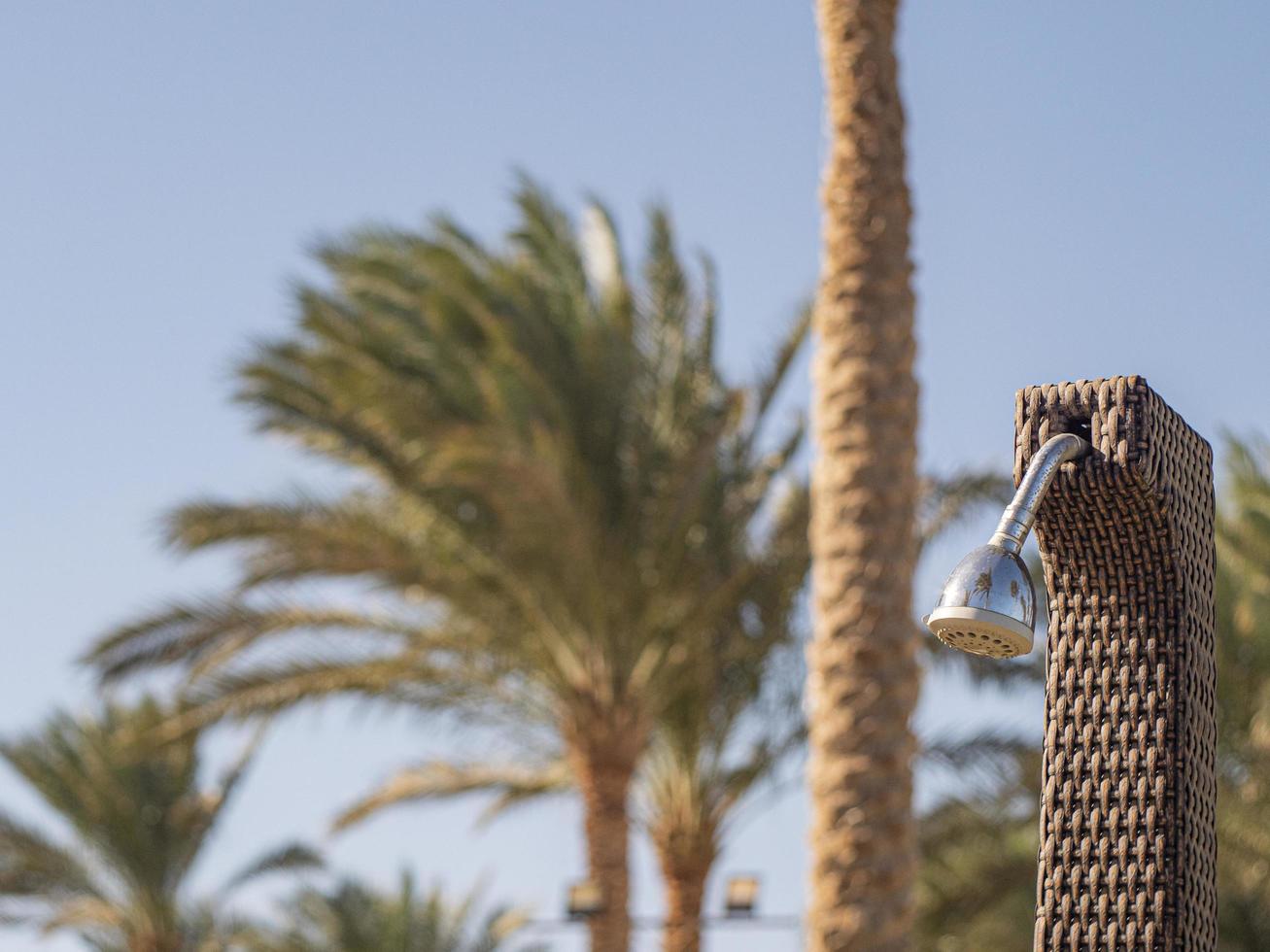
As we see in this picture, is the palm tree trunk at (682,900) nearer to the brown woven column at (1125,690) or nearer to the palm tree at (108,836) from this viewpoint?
the palm tree at (108,836)

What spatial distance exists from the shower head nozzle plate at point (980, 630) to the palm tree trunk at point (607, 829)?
1044cm

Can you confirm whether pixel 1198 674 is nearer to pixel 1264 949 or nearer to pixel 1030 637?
pixel 1030 637

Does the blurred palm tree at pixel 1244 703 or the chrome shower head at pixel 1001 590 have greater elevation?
the blurred palm tree at pixel 1244 703

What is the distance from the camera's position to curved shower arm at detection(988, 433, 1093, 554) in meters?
3.38

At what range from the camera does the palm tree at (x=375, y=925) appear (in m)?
20.2

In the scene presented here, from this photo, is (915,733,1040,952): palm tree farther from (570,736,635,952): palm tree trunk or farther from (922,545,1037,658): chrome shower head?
(922,545,1037,658): chrome shower head

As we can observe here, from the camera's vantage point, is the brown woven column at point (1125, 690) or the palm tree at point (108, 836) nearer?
the brown woven column at point (1125, 690)

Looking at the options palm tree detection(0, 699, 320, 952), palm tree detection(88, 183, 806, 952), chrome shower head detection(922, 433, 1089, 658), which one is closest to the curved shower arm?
chrome shower head detection(922, 433, 1089, 658)

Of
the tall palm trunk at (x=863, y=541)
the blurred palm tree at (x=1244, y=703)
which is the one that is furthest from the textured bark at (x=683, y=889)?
the tall palm trunk at (x=863, y=541)

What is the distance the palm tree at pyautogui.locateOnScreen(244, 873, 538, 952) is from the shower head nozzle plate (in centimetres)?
1744

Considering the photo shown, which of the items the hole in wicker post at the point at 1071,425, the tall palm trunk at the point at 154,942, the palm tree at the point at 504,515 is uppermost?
the palm tree at the point at 504,515

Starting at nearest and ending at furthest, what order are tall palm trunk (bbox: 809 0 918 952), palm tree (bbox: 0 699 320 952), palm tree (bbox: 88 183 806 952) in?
1. tall palm trunk (bbox: 809 0 918 952)
2. palm tree (bbox: 88 183 806 952)
3. palm tree (bbox: 0 699 320 952)

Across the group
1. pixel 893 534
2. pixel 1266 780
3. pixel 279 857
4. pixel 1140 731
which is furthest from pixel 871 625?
pixel 279 857

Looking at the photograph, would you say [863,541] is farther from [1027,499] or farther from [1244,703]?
[1244,703]
